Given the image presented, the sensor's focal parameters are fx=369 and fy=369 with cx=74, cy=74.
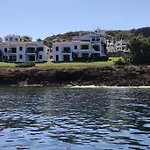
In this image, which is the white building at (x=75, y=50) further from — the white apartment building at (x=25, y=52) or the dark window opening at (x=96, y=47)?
the white apartment building at (x=25, y=52)

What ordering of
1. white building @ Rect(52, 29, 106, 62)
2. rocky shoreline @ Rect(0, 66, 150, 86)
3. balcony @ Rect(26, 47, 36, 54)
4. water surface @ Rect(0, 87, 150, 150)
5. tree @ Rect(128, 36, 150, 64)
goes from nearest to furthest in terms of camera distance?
water surface @ Rect(0, 87, 150, 150)
rocky shoreline @ Rect(0, 66, 150, 86)
tree @ Rect(128, 36, 150, 64)
white building @ Rect(52, 29, 106, 62)
balcony @ Rect(26, 47, 36, 54)

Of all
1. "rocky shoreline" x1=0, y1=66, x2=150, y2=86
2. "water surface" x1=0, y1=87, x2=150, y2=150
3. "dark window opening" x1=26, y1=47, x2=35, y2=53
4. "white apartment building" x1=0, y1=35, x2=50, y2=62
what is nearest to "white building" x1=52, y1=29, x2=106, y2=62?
"white apartment building" x1=0, y1=35, x2=50, y2=62

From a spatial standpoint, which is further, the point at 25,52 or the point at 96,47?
the point at 25,52

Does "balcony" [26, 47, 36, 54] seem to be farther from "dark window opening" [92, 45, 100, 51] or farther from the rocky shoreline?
the rocky shoreline

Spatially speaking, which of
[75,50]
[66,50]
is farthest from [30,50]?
[75,50]

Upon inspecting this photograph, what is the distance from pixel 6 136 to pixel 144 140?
368 inches

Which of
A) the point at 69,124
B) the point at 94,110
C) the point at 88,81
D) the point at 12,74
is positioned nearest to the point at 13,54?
the point at 12,74

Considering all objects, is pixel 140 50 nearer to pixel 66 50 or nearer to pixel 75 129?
pixel 66 50

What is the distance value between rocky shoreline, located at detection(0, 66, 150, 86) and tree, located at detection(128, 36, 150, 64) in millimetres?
13001

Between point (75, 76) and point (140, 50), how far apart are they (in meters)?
27.7

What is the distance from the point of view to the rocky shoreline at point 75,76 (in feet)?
317

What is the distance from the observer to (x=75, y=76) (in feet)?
334

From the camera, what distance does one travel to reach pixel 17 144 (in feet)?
74.4

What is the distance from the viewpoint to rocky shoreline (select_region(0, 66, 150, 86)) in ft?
317
